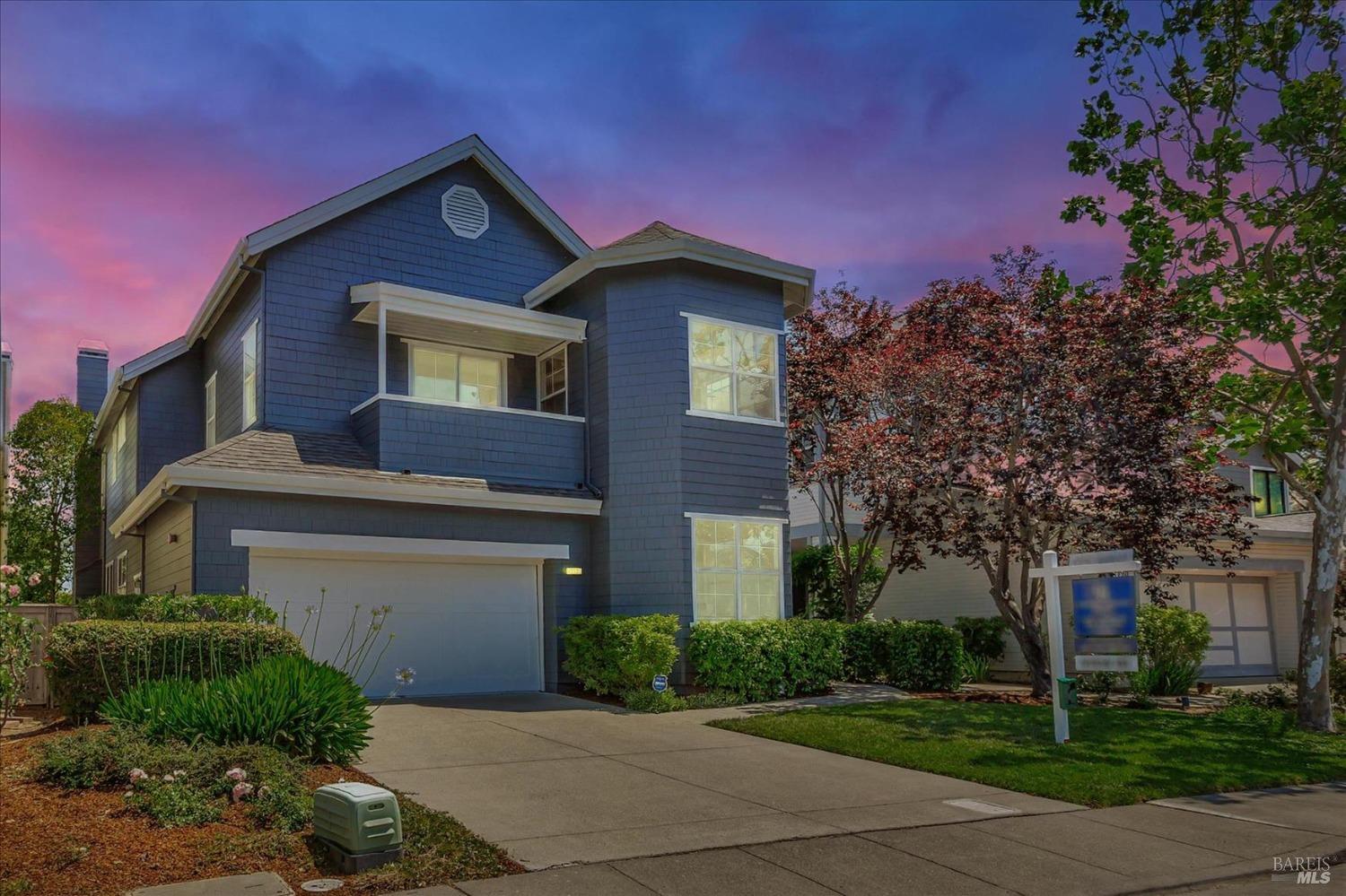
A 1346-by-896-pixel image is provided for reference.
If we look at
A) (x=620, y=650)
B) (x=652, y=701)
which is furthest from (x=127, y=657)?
(x=652, y=701)

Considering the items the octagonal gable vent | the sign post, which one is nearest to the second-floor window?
the sign post

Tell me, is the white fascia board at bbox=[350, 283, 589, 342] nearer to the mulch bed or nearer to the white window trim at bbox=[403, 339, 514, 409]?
the white window trim at bbox=[403, 339, 514, 409]

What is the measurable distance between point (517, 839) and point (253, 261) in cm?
1208

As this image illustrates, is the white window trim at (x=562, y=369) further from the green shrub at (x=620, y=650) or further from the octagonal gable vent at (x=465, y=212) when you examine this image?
the green shrub at (x=620, y=650)

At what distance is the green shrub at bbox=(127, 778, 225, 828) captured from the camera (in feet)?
24.3

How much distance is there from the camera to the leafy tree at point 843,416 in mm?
19406

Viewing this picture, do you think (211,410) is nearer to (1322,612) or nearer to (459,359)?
(459,359)

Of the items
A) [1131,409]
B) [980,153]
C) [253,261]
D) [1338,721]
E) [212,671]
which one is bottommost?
[1338,721]

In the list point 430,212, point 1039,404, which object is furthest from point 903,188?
point 430,212

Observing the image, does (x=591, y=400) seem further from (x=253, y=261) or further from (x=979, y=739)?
(x=979, y=739)

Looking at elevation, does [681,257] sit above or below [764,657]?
above

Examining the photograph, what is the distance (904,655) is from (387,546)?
8.63 meters

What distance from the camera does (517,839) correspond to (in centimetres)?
756

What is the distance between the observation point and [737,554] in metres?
17.4
